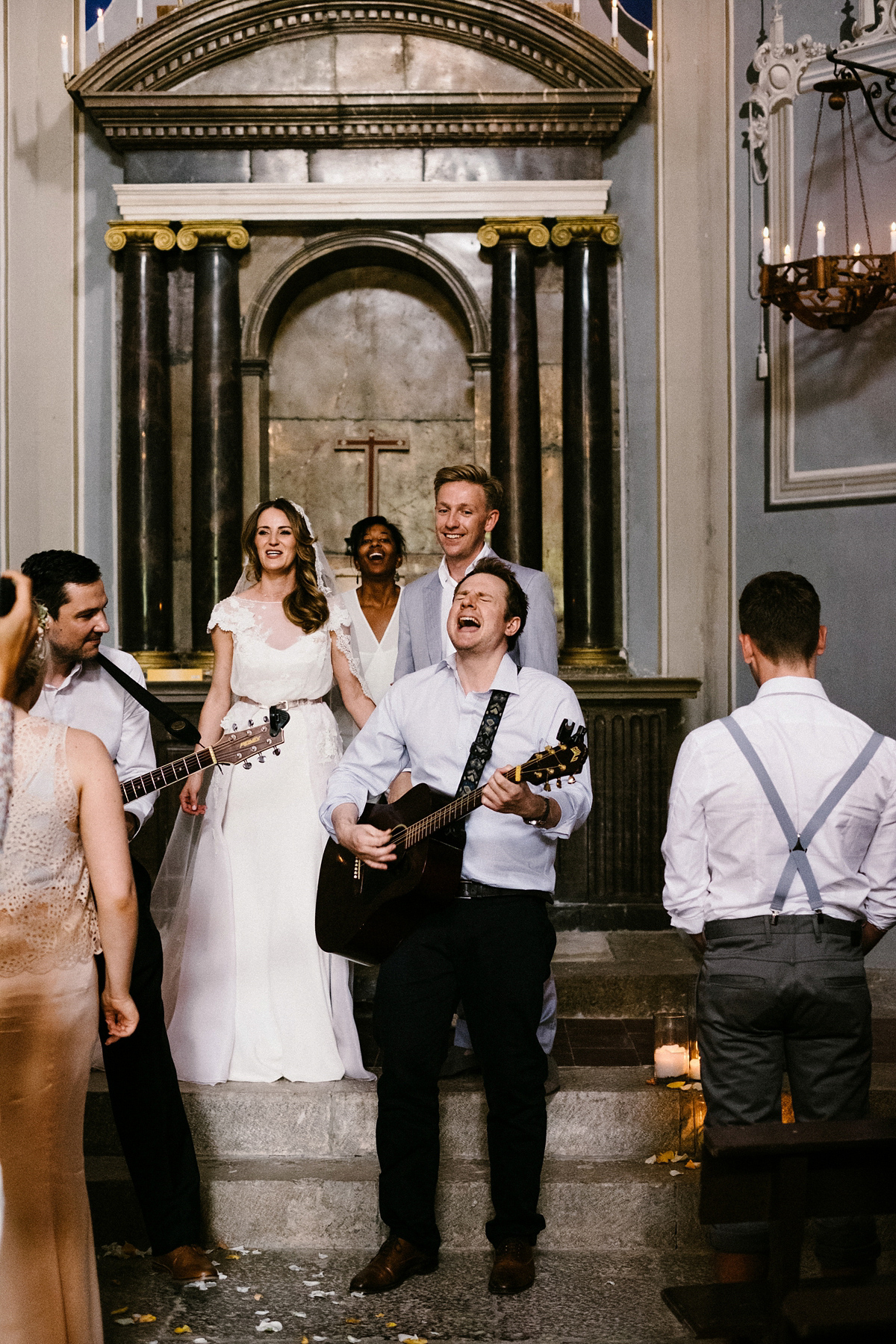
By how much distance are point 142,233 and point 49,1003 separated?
5971 millimetres

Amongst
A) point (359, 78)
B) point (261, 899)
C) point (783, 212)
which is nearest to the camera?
point (261, 899)

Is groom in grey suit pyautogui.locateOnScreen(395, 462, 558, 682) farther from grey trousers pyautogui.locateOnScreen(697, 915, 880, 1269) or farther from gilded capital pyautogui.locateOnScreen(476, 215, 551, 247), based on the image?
gilded capital pyautogui.locateOnScreen(476, 215, 551, 247)

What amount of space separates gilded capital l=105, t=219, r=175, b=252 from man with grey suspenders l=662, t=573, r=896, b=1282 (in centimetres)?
547

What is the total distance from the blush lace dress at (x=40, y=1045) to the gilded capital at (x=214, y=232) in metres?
5.57

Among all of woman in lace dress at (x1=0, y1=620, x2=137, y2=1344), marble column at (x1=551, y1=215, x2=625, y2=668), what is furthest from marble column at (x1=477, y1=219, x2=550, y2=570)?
woman in lace dress at (x1=0, y1=620, x2=137, y2=1344)

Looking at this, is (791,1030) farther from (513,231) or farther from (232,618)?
(513,231)

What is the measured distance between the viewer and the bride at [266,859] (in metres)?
4.52

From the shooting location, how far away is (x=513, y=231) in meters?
7.58

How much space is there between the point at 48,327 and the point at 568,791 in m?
5.51

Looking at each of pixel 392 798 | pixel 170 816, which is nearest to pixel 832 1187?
pixel 392 798

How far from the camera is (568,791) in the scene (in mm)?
3666

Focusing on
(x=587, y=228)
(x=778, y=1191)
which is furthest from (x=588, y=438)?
(x=778, y=1191)

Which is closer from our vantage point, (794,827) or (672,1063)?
(794,827)

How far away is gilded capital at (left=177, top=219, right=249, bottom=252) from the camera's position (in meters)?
7.56
